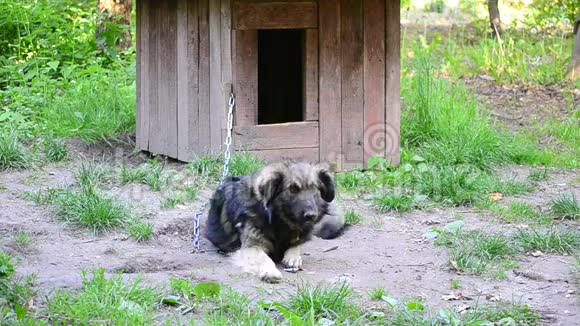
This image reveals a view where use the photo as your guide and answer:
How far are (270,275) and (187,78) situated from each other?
356 centimetres

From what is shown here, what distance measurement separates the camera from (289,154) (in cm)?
914

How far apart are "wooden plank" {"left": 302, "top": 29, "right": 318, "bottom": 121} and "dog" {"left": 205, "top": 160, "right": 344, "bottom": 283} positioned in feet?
7.85

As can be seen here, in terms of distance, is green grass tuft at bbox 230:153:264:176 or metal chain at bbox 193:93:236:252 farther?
green grass tuft at bbox 230:153:264:176

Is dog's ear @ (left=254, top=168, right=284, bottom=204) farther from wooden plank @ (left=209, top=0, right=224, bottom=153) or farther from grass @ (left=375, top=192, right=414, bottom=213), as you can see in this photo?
wooden plank @ (left=209, top=0, right=224, bottom=153)

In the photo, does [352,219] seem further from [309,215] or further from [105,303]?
[105,303]

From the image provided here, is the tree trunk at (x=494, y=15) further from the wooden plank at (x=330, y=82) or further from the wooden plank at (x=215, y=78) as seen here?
the wooden plank at (x=215, y=78)

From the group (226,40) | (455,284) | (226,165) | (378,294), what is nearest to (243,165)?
(226,165)

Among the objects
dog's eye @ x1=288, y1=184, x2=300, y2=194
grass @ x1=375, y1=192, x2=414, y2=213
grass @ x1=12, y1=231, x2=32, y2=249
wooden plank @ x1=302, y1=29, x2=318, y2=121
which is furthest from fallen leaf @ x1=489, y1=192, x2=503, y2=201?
grass @ x1=12, y1=231, x2=32, y2=249

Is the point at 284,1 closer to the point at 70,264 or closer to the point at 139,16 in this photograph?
the point at 139,16

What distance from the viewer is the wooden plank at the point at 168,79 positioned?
941 centimetres

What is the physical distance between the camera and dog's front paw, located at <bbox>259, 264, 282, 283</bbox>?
6.09 m

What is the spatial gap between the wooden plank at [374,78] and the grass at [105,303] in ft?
14.2

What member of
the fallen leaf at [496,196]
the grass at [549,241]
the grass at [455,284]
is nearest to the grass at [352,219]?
the grass at [549,241]

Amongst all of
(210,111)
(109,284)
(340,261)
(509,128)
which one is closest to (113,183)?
(210,111)
